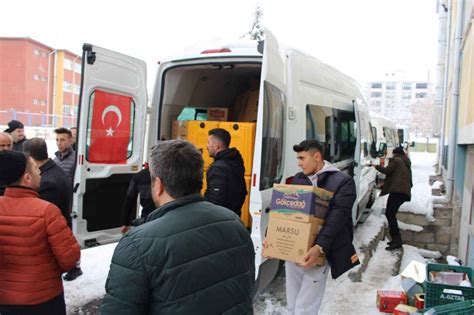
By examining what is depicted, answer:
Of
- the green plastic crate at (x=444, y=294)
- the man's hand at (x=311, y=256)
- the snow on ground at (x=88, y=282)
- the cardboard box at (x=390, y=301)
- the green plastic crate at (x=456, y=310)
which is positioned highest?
the man's hand at (x=311, y=256)

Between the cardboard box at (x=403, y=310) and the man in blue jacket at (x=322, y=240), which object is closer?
the man in blue jacket at (x=322, y=240)

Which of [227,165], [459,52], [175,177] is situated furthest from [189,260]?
[459,52]

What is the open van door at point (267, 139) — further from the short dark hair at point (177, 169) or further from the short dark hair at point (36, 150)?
the short dark hair at point (177, 169)

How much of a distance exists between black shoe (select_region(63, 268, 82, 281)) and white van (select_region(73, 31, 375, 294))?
0.70 m

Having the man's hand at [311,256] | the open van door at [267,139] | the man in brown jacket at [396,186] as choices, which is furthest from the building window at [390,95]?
the man's hand at [311,256]

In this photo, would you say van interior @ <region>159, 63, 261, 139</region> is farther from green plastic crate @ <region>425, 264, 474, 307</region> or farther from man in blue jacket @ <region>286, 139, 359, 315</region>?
green plastic crate @ <region>425, 264, 474, 307</region>

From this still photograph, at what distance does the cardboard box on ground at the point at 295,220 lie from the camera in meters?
3.28

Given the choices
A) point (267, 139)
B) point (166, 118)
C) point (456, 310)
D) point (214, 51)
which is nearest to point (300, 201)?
point (267, 139)

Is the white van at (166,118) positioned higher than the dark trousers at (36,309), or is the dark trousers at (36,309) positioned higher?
the white van at (166,118)

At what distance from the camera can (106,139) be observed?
4719 mm

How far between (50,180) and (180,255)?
8.31 feet

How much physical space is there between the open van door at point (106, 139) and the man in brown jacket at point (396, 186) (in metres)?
4.41

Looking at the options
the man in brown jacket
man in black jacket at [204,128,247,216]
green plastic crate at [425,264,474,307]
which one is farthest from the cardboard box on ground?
the man in brown jacket

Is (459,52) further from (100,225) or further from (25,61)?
(25,61)
